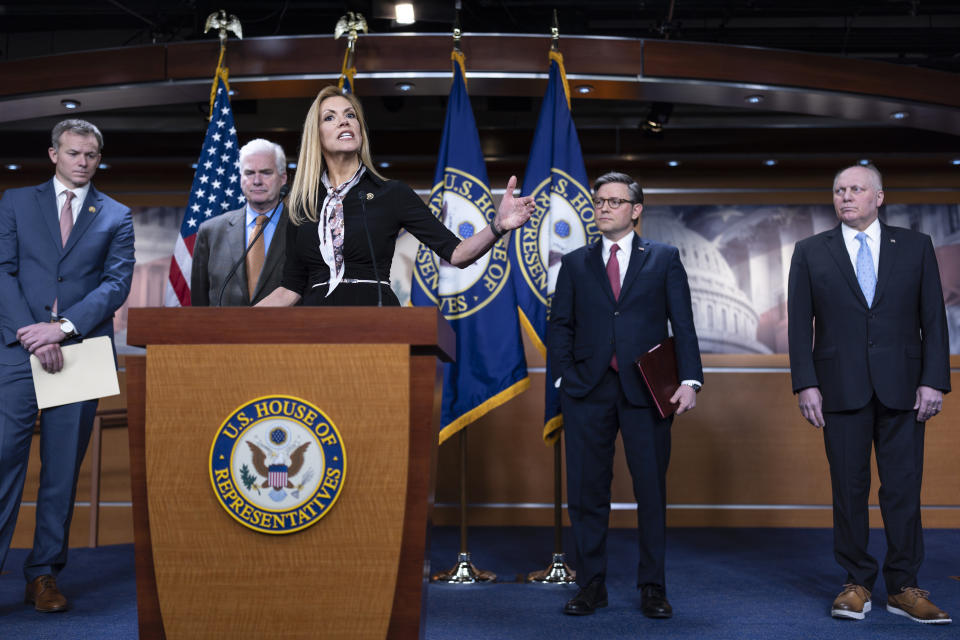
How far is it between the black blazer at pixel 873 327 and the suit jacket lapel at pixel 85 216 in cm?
282

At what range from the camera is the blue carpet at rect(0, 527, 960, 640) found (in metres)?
2.86

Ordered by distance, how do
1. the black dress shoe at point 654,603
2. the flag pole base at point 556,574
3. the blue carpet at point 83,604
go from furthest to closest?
1. the flag pole base at point 556,574
2. the black dress shoe at point 654,603
3. the blue carpet at point 83,604

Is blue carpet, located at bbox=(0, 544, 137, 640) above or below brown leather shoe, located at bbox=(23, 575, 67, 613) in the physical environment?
below

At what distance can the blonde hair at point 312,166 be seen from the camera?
2.29 m

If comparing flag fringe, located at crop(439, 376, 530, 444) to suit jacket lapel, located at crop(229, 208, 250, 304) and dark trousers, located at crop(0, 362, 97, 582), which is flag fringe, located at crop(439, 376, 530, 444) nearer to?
suit jacket lapel, located at crop(229, 208, 250, 304)

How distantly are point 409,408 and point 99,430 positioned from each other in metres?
4.30

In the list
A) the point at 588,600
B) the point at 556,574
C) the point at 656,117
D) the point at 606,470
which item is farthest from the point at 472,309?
the point at 656,117

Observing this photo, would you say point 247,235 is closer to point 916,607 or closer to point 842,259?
point 842,259

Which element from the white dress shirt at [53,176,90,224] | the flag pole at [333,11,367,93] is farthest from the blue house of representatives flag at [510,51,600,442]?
the white dress shirt at [53,176,90,224]

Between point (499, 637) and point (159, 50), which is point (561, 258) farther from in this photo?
point (159, 50)

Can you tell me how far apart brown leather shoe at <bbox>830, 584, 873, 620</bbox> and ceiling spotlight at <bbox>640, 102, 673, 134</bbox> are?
347 centimetres

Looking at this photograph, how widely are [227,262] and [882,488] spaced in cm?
266

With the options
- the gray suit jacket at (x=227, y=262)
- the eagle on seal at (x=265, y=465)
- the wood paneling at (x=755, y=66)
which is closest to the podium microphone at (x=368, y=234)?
the eagle on seal at (x=265, y=465)

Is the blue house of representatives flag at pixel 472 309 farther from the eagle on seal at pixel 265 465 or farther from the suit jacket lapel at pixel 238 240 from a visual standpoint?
the eagle on seal at pixel 265 465
